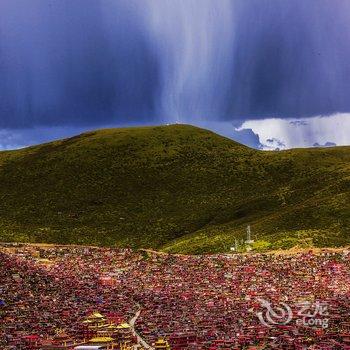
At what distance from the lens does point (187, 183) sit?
186m

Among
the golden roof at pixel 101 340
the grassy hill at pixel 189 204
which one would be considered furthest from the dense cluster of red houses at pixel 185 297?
the grassy hill at pixel 189 204

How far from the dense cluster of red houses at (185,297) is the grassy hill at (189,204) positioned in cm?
1877

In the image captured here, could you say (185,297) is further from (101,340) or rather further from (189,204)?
(189,204)

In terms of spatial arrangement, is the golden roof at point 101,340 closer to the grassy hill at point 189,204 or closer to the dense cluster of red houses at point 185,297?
the dense cluster of red houses at point 185,297

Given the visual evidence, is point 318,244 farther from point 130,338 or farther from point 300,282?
point 130,338

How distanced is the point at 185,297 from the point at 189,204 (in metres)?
92.2

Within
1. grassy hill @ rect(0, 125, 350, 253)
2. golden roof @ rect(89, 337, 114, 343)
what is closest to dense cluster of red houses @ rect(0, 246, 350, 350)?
golden roof @ rect(89, 337, 114, 343)

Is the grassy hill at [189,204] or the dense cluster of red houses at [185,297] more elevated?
the grassy hill at [189,204]

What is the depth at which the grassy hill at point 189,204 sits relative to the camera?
126m

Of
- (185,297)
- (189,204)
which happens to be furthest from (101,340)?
(189,204)

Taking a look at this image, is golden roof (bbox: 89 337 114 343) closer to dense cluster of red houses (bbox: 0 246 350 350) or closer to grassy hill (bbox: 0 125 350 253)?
dense cluster of red houses (bbox: 0 246 350 350)

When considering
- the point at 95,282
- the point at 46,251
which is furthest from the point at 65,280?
the point at 46,251

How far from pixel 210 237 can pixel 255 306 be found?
6347 centimetres

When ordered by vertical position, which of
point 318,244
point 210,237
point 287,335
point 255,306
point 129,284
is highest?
point 210,237
